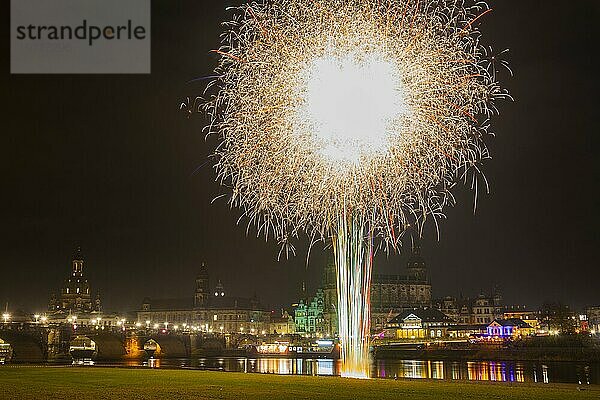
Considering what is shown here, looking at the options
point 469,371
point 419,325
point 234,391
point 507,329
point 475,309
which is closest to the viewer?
point 234,391

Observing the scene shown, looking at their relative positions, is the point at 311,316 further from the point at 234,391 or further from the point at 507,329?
the point at 234,391

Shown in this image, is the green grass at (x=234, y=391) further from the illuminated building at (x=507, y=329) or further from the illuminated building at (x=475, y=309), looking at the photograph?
the illuminated building at (x=475, y=309)

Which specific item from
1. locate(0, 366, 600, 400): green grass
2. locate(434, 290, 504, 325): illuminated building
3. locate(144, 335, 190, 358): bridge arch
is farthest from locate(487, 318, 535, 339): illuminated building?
locate(0, 366, 600, 400): green grass

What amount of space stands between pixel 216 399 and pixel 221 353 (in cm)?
9687

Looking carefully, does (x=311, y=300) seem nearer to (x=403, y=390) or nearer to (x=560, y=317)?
(x=560, y=317)

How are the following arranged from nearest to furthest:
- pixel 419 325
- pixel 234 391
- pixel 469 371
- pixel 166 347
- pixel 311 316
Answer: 1. pixel 234 391
2. pixel 469 371
3. pixel 166 347
4. pixel 419 325
5. pixel 311 316

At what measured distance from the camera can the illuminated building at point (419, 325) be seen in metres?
150

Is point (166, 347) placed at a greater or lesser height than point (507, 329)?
lesser

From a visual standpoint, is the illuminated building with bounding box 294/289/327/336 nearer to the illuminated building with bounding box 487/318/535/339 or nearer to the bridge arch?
the illuminated building with bounding box 487/318/535/339

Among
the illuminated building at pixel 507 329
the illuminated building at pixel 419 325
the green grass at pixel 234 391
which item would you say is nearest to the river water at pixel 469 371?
the green grass at pixel 234 391

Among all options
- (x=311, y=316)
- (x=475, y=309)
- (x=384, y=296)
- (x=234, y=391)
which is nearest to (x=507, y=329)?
(x=475, y=309)

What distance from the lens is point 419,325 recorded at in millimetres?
152000

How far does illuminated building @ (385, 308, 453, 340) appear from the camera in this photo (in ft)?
493

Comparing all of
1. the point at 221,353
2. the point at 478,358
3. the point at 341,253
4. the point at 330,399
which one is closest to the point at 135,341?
the point at 221,353
